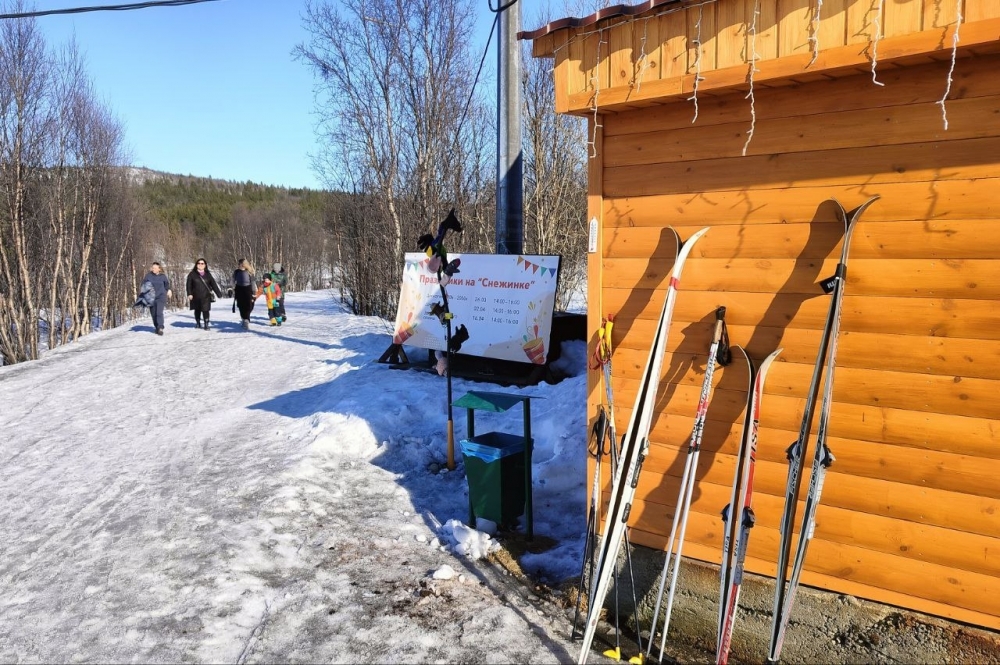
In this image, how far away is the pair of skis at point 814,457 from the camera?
3.10m

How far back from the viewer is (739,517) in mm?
3490

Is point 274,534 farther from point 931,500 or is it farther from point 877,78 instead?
point 877,78

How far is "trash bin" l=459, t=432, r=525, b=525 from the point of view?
5.22m

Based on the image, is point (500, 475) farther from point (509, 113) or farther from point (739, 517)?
point (509, 113)

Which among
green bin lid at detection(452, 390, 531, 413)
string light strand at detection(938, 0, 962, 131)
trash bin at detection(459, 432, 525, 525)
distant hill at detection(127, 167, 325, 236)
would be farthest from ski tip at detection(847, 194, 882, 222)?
distant hill at detection(127, 167, 325, 236)

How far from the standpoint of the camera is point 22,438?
26.4 ft

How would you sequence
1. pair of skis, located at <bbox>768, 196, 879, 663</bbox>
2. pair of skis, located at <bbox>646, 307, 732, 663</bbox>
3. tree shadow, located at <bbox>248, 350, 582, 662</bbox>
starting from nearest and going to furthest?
pair of skis, located at <bbox>768, 196, 879, 663</bbox>
pair of skis, located at <bbox>646, 307, 732, 663</bbox>
tree shadow, located at <bbox>248, 350, 582, 662</bbox>

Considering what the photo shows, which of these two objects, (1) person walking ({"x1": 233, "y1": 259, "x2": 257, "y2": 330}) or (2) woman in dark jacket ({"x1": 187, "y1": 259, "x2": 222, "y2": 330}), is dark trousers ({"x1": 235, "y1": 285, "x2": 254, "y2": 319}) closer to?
(1) person walking ({"x1": 233, "y1": 259, "x2": 257, "y2": 330})

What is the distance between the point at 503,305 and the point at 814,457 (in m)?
6.13

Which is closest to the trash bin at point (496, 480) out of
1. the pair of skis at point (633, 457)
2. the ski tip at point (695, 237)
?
the pair of skis at point (633, 457)

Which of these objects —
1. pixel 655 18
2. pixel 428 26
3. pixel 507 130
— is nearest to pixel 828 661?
pixel 655 18

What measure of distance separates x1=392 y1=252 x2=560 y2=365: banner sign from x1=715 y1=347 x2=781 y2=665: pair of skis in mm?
5038

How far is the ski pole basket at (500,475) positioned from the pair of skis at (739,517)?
1896 mm

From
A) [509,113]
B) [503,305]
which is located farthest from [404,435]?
[509,113]
